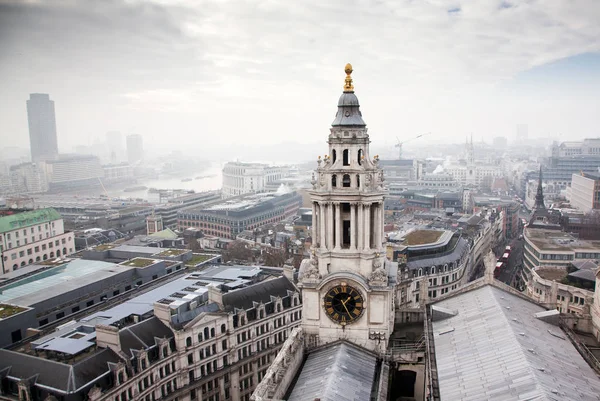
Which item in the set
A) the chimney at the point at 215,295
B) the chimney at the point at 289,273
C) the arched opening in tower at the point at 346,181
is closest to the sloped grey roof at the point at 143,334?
the chimney at the point at 215,295

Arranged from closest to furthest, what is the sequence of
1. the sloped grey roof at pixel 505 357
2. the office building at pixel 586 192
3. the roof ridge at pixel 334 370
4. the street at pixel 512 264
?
the sloped grey roof at pixel 505 357 < the roof ridge at pixel 334 370 < the street at pixel 512 264 < the office building at pixel 586 192

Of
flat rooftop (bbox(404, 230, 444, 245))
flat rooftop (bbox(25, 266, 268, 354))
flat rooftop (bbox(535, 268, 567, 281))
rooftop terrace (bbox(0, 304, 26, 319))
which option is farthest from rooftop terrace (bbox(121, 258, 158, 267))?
flat rooftop (bbox(535, 268, 567, 281))

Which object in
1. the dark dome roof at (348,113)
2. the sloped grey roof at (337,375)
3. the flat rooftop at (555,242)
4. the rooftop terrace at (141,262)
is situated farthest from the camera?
the flat rooftop at (555,242)

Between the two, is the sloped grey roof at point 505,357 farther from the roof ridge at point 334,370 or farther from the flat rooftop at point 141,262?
the flat rooftop at point 141,262

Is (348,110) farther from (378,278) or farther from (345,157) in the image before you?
(378,278)

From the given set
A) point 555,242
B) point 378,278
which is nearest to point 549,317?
point 378,278

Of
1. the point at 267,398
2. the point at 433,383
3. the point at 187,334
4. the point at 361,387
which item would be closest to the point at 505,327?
the point at 433,383

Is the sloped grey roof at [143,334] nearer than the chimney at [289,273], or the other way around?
the sloped grey roof at [143,334]
